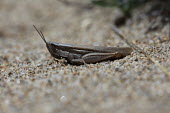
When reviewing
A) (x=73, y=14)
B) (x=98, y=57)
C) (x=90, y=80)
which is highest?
(x=73, y=14)

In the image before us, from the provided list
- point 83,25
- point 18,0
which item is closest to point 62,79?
point 83,25

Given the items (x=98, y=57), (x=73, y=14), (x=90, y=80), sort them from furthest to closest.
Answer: (x=73, y=14) → (x=98, y=57) → (x=90, y=80)

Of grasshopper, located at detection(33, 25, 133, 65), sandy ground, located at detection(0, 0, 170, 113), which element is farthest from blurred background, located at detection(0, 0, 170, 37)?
grasshopper, located at detection(33, 25, 133, 65)

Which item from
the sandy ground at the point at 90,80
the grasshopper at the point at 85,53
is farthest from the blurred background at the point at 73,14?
the grasshopper at the point at 85,53

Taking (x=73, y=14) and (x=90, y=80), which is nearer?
(x=90, y=80)

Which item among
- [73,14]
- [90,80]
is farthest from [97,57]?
[73,14]

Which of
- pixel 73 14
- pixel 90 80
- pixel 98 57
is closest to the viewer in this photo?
pixel 90 80

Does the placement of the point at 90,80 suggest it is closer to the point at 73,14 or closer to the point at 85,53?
the point at 85,53

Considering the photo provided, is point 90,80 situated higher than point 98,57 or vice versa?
→ point 98,57

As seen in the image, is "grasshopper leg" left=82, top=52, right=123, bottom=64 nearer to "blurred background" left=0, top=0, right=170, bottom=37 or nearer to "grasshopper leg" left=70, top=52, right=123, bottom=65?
"grasshopper leg" left=70, top=52, right=123, bottom=65
